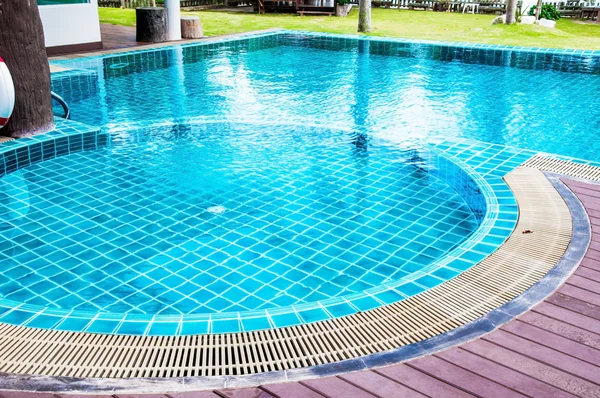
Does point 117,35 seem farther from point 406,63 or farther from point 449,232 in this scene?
point 449,232

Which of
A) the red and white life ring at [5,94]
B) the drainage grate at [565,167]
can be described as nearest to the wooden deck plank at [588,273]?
the drainage grate at [565,167]

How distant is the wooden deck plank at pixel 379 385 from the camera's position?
255cm

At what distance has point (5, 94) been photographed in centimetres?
635

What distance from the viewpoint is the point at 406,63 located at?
12.9 metres

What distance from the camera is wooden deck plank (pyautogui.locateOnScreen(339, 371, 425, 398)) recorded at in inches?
100

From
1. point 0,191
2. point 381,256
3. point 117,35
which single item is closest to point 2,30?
point 0,191

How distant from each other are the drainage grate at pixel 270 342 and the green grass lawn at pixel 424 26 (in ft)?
44.5

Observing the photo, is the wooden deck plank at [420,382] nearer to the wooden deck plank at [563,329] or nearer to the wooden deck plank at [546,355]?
the wooden deck plank at [546,355]

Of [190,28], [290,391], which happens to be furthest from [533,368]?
[190,28]

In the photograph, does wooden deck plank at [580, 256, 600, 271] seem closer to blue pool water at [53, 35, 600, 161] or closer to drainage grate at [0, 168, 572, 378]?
drainage grate at [0, 168, 572, 378]

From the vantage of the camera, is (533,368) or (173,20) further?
(173,20)

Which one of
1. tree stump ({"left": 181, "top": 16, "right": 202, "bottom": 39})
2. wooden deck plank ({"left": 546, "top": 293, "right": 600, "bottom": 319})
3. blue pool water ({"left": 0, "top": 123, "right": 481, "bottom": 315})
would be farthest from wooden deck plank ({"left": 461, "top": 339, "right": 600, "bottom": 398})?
tree stump ({"left": 181, "top": 16, "right": 202, "bottom": 39})

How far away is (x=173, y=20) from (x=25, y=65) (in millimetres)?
8798

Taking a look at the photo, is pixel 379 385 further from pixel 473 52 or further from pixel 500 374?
pixel 473 52
